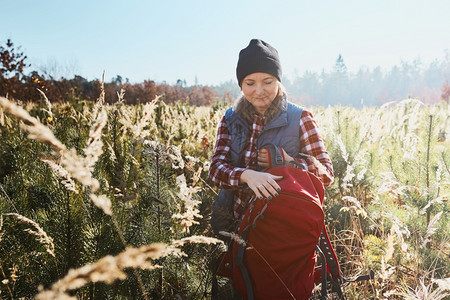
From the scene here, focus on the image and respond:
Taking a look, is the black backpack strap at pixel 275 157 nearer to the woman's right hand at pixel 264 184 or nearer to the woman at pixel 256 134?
the woman at pixel 256 134

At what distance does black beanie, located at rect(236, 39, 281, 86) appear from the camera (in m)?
1.83

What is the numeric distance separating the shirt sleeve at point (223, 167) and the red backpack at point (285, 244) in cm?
29

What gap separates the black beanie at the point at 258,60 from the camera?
6.01ft

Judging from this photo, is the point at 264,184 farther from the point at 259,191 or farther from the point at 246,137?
the point at 246,137

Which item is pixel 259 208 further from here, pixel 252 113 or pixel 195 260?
pixel 252 113

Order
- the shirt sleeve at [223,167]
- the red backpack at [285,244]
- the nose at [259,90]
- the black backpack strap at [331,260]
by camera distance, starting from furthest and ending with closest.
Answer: the nose at [259,90] < the shirt sleeve at [223,167] < the black backpack strap at [331,260] < the red backpack at [285,244]

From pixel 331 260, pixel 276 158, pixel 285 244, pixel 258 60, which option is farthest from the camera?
pixel 258 60

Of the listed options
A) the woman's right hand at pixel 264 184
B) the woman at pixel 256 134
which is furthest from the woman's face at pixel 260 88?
the woman's right hand at pixel 264 184

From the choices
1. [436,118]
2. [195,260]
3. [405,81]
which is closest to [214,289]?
[195,260]

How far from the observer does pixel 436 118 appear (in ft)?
7.66

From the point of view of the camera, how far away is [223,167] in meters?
1.91

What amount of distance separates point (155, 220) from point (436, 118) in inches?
91.8

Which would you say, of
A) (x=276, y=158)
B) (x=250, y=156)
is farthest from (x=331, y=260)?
(x=250, y=156)

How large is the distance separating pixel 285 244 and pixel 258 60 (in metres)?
1.12
